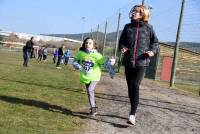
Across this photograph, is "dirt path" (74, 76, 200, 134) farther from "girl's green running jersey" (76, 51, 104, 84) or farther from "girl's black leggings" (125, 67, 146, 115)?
"girl's green running jersey" (76, 51, 104, 84)

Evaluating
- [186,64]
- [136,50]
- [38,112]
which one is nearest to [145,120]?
[136,50]

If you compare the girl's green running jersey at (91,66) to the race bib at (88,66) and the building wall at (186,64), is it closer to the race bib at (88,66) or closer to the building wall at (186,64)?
the race bib at (88,66)

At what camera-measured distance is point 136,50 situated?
8.47 metres

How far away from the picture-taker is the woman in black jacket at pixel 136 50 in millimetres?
8414

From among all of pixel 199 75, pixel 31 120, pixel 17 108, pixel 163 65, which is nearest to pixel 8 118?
pixel 31 120

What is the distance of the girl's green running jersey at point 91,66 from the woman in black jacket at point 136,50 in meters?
1.08

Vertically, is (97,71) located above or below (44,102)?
above

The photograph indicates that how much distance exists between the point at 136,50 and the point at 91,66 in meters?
1.34

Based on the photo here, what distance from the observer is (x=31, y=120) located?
809 centimetres

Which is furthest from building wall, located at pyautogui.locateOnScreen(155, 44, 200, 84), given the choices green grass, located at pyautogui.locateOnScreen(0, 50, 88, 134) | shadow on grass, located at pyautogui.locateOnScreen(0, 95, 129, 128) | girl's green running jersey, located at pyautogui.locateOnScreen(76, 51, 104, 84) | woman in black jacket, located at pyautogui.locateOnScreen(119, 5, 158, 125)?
woman in black jacket, located at pyautogui.locateOnScreen(119, 5, 158, 125)

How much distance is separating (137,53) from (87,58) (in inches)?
55.4

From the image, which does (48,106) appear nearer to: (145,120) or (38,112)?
(38,112)

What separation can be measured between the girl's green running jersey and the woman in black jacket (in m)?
1.08

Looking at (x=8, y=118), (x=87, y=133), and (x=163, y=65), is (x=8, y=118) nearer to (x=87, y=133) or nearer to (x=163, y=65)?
(x=87, y=133)
